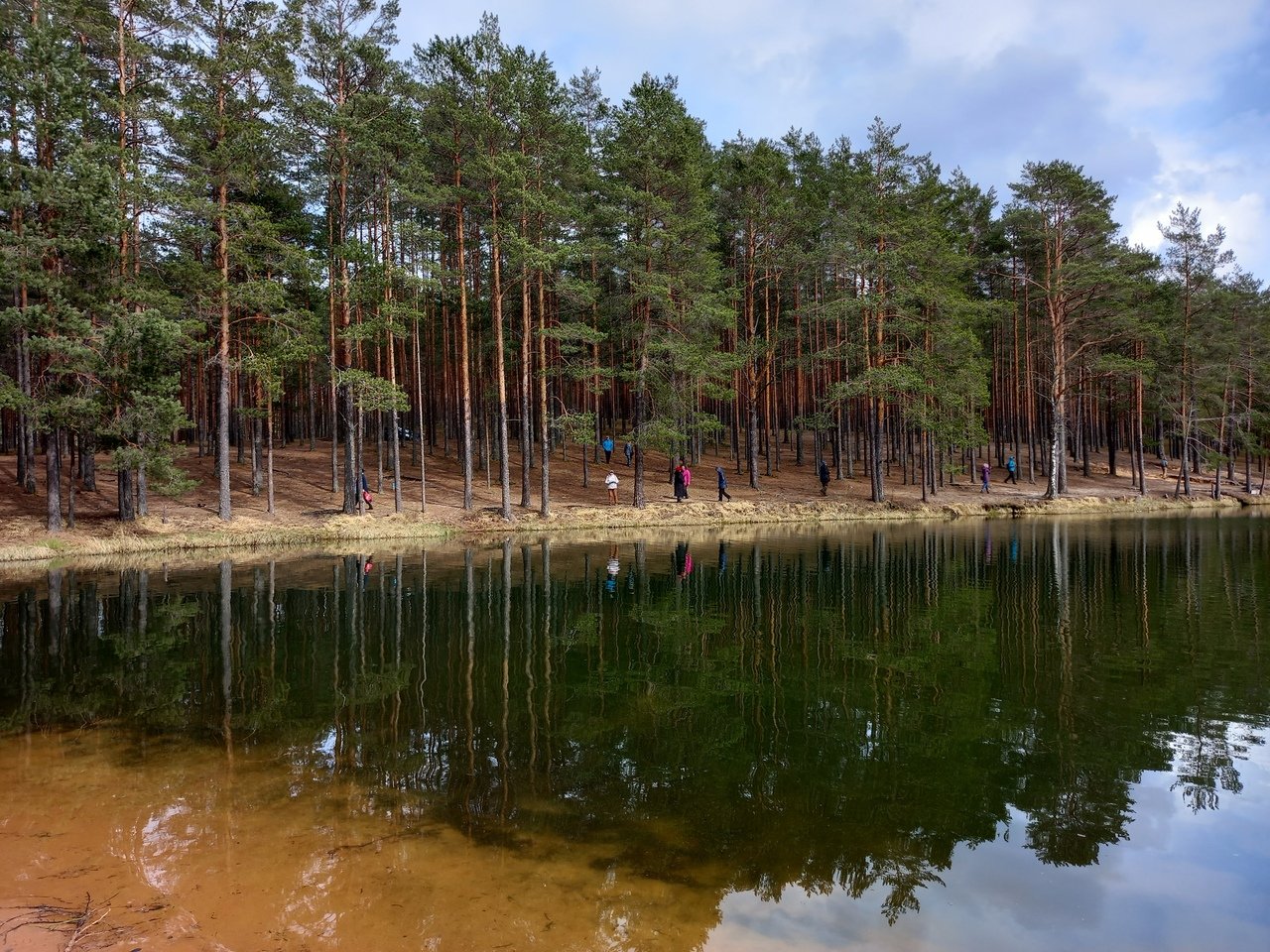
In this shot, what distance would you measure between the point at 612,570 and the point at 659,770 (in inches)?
484

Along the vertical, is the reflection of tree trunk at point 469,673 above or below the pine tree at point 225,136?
below

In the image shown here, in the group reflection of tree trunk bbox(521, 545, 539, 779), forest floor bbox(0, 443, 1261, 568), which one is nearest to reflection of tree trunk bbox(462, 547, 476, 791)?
reflection of tree trunk bbox(521, 545, 539, 779)

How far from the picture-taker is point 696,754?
6586mm

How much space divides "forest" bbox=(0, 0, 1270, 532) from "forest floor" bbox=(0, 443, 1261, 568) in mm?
979

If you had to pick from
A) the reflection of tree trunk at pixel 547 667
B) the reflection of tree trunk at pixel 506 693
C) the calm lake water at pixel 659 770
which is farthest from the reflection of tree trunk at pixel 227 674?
the reflection of tree trunk at pixel 547 667

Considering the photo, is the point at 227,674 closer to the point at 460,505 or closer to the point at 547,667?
the point at 547,667

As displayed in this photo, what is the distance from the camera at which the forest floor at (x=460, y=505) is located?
23.3 metres

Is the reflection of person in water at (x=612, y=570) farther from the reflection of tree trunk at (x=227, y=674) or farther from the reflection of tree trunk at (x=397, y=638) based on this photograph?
the reflection of tree trunk at (x=227, y=674)

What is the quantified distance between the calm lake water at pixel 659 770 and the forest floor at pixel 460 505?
1093cm

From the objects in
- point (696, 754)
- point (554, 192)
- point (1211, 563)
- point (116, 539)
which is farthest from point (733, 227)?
point (696, 754)

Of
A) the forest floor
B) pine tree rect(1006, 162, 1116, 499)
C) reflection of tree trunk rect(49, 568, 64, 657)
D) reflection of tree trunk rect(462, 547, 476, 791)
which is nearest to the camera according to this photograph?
reflection of tree trunk rect(462, 547, 476, 791)

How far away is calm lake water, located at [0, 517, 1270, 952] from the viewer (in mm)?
4258

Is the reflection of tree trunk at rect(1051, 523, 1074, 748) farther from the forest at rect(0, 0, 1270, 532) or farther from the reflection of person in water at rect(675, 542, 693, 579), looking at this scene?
the forest at rect(0, 0, 1270, 532)

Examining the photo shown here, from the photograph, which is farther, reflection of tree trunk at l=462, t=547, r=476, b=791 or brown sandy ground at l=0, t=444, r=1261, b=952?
reflection of tree trunk at l=462, t=547, r=476, b=791
